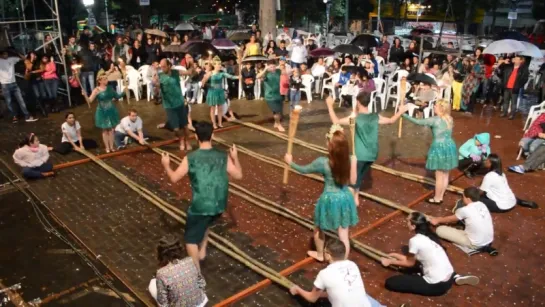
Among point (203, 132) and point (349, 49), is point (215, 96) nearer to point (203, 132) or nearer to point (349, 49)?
point (349, 49)

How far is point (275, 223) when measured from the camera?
700 cm

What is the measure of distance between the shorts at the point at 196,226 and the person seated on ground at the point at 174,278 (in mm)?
897

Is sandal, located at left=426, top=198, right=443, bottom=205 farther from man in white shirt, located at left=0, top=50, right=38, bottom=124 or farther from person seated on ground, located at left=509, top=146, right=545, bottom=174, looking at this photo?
man in white shirt, located at left=0, top=50, right=38, bottom=124

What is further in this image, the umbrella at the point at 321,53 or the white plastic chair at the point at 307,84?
the umbrella at the point at 321,53

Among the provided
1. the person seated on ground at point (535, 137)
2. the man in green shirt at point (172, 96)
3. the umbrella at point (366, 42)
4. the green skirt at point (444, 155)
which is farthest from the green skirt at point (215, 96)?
the umbrella at point (366, 42)

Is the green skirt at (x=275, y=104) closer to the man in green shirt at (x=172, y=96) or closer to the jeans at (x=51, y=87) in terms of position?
the man in green shirt at (x=172, y=96)

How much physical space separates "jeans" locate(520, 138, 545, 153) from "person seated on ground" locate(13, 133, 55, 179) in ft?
28.1

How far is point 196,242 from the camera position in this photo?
5.43m

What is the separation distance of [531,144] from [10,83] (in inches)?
452

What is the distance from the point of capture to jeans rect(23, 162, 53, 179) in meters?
8.54

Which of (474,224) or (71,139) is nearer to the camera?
(474,224)

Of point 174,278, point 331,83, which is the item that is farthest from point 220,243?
point 331,83

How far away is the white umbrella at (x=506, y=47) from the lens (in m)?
12.1

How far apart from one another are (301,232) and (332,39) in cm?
1591
